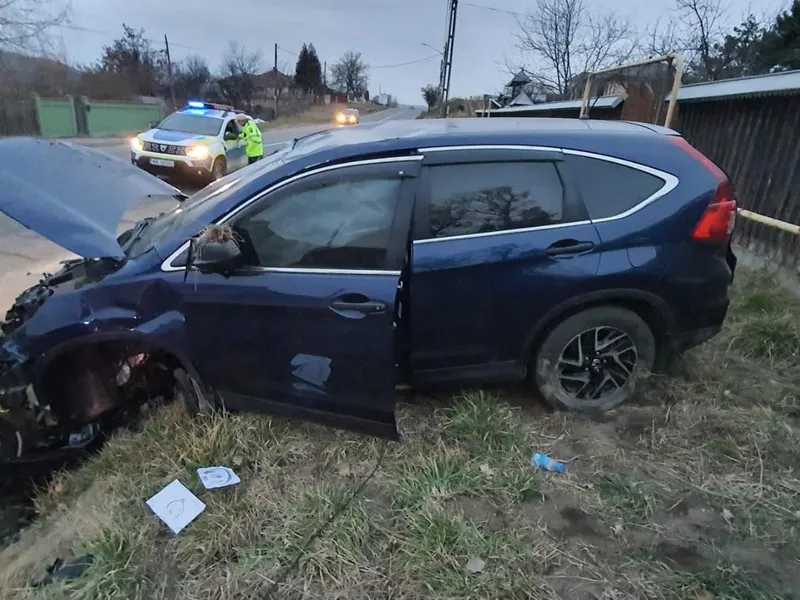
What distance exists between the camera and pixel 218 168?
41.6 ft

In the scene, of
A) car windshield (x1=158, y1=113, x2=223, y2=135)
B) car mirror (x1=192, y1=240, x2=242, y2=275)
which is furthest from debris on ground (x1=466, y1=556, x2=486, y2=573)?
car windshield (x1=158, y1=113, x2=223, y2=135)

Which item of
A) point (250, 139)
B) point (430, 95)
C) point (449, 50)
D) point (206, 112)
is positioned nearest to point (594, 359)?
point (250, 139)

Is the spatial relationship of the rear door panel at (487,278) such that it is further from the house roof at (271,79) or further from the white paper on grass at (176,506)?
the house roof at (271,79)

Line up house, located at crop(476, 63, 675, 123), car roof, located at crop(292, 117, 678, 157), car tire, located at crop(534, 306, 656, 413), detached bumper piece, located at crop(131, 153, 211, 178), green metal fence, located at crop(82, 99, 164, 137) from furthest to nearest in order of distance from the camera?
green metal fence, located at crop(82, 99, 164, 137)
detached bumper piece, located at crop(131, 153, 211, 178)
house, located at crop(476, 63, 675, 123)
car tire, located at crop(534, 306, 656, 413)
car roof, located at crop(292, 117, 678, 157)

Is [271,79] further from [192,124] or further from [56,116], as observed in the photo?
[192,124]

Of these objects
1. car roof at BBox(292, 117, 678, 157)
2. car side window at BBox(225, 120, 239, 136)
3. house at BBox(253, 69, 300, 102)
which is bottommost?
car side window at BBox(225, 120, 239, 136)

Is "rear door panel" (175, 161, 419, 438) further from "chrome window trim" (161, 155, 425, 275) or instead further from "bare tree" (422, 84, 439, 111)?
"bare tree" (422, 84, 439, 111)

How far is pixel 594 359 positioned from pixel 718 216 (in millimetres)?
1048

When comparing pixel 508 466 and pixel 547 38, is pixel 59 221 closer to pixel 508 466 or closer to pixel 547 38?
pixel 508 466

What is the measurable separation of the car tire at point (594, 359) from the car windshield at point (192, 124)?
11955mm

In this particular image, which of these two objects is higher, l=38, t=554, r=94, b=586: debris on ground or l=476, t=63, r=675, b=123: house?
l=476, t=63, r=675, b=123: house

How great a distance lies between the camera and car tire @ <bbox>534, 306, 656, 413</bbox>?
3049 mm

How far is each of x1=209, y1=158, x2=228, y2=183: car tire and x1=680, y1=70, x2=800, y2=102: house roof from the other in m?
9.48

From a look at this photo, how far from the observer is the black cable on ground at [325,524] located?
2180 mm
